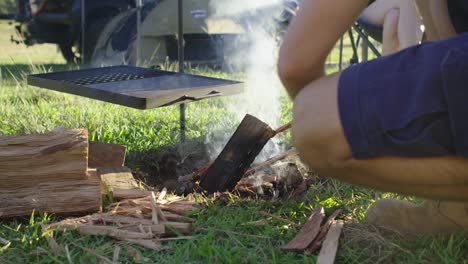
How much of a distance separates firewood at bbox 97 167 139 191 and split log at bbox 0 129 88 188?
0.17m

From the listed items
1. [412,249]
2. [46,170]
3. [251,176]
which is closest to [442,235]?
[412,249]

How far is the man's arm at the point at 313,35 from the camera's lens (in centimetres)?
141

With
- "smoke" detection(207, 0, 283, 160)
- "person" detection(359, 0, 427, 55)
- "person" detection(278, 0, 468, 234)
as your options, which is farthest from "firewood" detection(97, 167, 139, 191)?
"smoke" detection(207, 0, 283, 160)

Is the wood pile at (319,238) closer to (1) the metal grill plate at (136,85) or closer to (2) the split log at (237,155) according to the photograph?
(2) the split log at (237,155)

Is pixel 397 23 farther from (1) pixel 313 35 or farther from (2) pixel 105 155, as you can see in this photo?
(1) pixel 313 35

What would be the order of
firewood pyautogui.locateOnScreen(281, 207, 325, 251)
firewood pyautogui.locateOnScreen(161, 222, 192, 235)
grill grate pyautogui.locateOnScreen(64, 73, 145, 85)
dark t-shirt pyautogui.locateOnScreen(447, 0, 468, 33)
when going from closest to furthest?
dark t-shirt pyautogui.locateOnScreen(447, 0, 468, 33), firewood pyautogui.locateOnScreen(281, 207, 325, 251), firewood pyautogui.locateOnScreen(161, 222, 192, 235), grill grate pyautogui.locateOnScreen(64, 73, 145, 85)

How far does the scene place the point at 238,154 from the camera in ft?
8.53

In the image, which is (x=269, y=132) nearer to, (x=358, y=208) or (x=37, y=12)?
(x=358, y=208)

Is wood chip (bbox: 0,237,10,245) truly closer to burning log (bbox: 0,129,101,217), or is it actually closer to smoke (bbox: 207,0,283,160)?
burning log (bbox: 0,129,101,217)

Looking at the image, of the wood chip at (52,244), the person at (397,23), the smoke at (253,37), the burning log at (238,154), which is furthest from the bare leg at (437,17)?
the smoke at (253,37)

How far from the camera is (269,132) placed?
2604 mm

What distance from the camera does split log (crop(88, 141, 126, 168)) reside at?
2649 mm

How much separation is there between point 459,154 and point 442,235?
797mm

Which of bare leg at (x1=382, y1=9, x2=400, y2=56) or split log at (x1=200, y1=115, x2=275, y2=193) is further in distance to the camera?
bare leg at (x1=382, y1=9, x2=400, y2=56)
